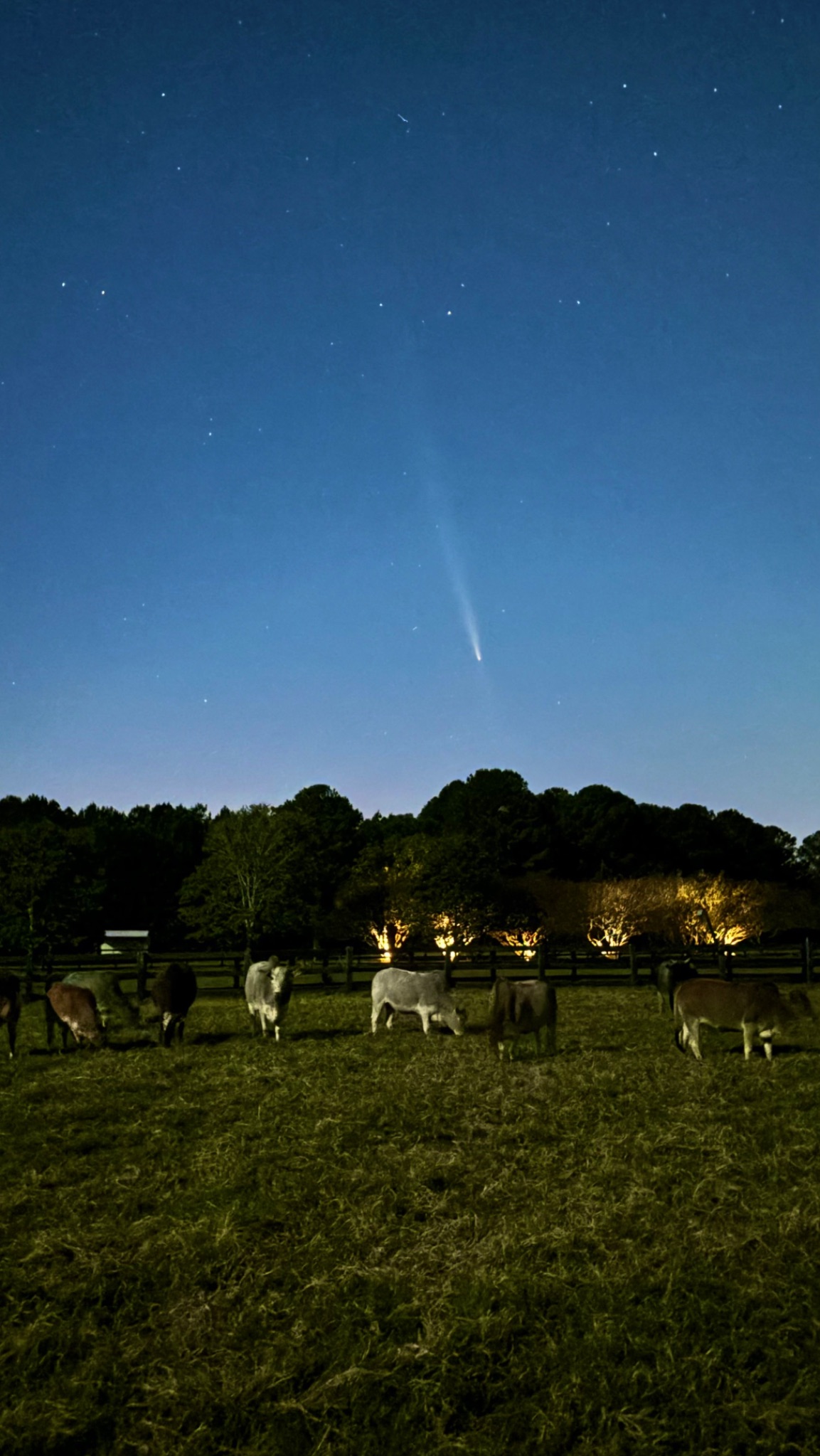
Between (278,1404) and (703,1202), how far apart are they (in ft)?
12.7

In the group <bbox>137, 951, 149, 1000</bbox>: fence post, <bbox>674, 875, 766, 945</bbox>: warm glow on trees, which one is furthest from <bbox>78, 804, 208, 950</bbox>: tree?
<bbox>137, 951, 149, 1000</bbox>: fence post

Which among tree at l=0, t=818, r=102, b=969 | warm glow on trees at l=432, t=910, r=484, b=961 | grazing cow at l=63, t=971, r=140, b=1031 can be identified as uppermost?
tree at l=0, t=818, r=102, b=969

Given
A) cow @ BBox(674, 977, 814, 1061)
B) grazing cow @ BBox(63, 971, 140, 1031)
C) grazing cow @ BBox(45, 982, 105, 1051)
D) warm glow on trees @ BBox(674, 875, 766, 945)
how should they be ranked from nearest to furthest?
cow @ BBox(674, 977, 814, 1061) < grazing cow @ BBox(45, 982, 105, 1051) < grazing cow @ BBox(63, 971, 140, 1031) < warm glow on trees @ BBox(674, 875, 766, 945)

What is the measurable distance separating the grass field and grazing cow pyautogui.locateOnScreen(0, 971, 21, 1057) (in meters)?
3.15

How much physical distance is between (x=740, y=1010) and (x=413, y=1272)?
28.4 ft

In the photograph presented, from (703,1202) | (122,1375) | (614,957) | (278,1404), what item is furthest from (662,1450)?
(614,957)

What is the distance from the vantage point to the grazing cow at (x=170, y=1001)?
1523 cm

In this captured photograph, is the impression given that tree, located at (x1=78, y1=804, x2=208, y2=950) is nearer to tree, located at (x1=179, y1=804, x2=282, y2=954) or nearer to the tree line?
the tree line

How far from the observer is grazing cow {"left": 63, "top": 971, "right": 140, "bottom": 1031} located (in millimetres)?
15602

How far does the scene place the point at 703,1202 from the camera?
690cm

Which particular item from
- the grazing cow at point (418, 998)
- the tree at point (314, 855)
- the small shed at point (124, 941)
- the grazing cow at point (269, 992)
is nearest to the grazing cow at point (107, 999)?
the grazing cow at point (269, 992)

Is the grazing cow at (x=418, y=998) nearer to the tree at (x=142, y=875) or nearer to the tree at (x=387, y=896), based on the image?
the tree at (x=387, y=896)

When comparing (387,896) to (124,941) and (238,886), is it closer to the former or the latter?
(238,886)

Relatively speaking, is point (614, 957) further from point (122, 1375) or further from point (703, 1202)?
point (122, 1375)
